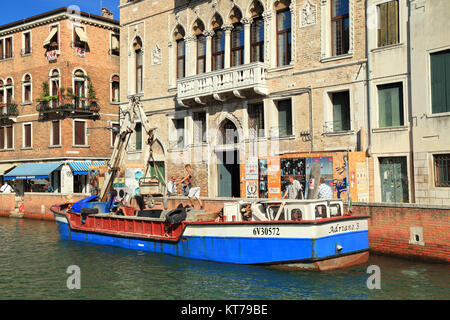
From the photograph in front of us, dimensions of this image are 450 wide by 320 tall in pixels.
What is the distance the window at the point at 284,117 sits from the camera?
79.4 feet

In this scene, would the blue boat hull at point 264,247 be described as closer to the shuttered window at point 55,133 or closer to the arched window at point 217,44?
the arched window at point 217,44

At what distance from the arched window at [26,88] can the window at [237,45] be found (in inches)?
728

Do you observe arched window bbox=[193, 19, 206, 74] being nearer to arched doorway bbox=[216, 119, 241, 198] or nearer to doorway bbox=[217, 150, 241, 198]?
arched doorway bbox=[216, 119, 241, 198]

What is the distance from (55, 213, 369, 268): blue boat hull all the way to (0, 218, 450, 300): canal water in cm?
30

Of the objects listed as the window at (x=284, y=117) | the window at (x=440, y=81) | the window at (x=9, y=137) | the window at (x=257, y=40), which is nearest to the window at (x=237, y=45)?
Result: the window at (x=257, y=40)

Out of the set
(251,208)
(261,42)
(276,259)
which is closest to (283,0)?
(261,42)

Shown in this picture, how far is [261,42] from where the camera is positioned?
25.2 metres

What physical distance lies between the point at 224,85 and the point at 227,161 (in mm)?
4218

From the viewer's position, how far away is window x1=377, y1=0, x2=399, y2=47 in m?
20.2

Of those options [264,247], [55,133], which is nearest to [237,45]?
[264,247]

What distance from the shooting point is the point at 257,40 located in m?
25.5
